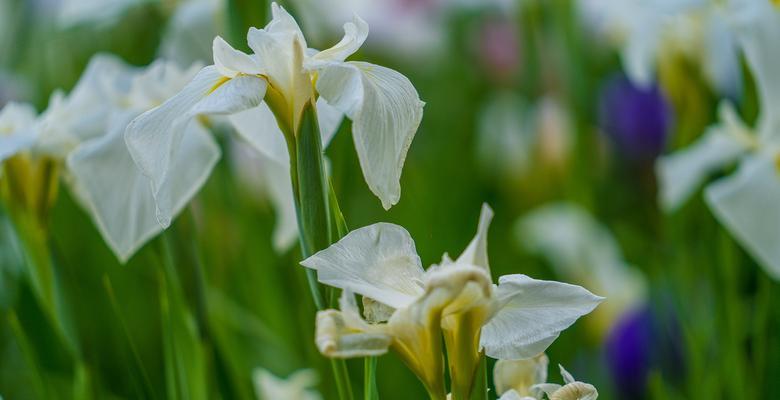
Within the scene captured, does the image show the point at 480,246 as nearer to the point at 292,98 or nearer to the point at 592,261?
the point at 292,98

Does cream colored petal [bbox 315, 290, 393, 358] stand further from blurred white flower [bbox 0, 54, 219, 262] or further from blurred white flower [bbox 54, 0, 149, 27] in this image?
blurred white flower [bbox 54, 0, 149, 27]

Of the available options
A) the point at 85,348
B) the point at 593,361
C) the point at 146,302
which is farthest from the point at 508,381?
the point at 146,302

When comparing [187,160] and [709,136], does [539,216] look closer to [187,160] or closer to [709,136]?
[709,136]

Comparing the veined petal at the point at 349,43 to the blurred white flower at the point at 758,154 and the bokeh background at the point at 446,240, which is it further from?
the blurred white flower at the point at 758,154

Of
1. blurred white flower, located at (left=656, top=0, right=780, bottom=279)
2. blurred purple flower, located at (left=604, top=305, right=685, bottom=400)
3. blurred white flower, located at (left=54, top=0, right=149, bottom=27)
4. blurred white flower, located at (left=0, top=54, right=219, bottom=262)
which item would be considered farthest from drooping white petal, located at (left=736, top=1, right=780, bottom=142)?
blurred white flower, located at (left=54, top=0, right=149, bottom=27)

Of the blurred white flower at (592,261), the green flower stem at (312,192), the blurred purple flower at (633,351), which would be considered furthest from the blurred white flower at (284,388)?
the blurred white flower at (592,261)

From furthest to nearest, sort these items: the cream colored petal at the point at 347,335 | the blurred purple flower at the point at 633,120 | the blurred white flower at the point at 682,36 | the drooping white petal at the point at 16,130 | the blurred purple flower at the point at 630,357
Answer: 1. the blurred purple flower at the point at 633,120
2. the blurred purple flower at the point at 630,357
3. the blurred white flower at the point at 682,36
4. the drooping white petal at the point at 16,130
5. the cream colored petal at the point at 347,335
